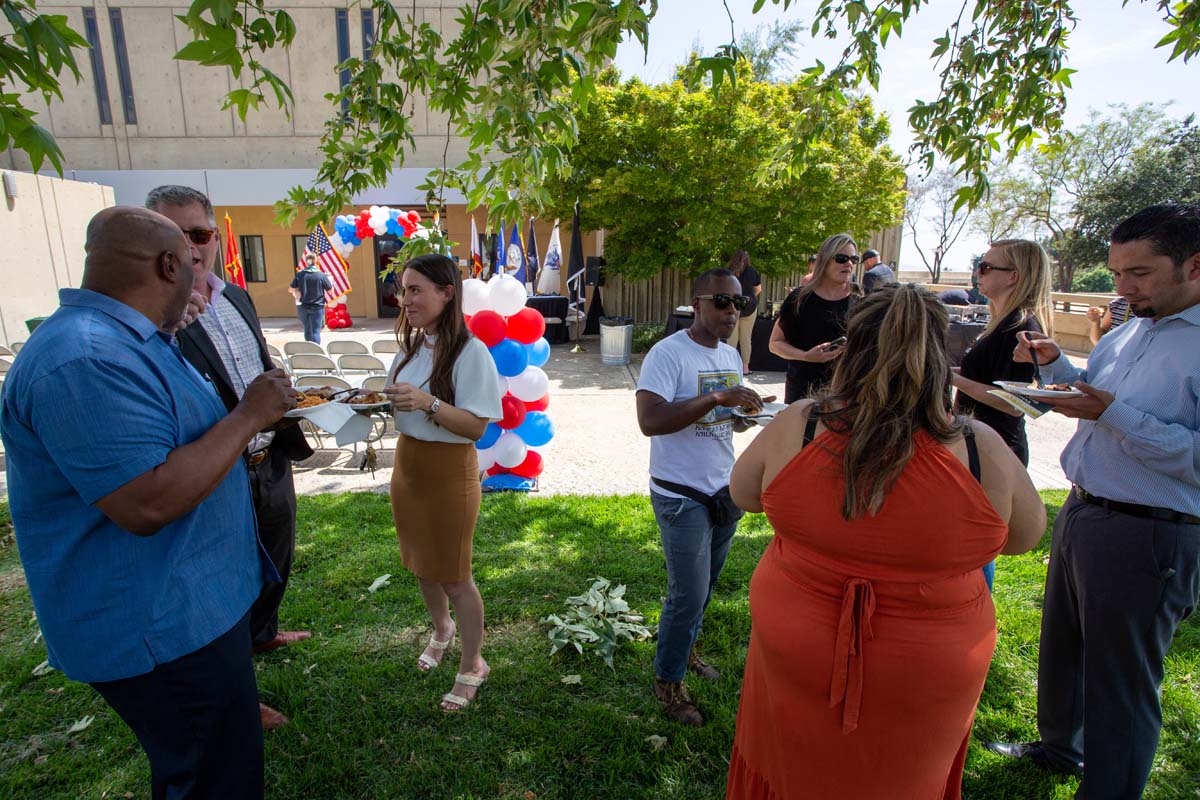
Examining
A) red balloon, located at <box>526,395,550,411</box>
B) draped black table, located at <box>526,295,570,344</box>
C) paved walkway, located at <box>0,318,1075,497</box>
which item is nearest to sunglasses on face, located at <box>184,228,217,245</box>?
red balloon, located at <box>526,395,550,411</box>

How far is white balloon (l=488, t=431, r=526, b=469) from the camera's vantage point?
570 centimetres

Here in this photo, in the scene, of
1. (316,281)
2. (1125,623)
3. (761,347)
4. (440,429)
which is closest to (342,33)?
(316,281)

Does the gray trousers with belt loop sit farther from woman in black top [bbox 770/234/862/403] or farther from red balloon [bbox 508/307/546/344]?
red balloon [bbox 508/307/546/344]

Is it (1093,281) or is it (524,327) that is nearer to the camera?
(524,327)

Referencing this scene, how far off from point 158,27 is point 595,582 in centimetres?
2476

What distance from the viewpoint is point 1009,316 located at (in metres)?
3.03

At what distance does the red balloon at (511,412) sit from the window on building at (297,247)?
17.7 metres

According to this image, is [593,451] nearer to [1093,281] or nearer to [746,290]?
[746,290]

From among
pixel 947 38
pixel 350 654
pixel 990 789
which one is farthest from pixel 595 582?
pixel 947 38

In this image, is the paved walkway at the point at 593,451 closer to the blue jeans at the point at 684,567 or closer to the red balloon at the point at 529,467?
the red balloon at the point at 529,467

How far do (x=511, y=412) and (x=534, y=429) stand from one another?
32 cm

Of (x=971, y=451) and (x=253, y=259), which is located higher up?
(x=253, y=259)

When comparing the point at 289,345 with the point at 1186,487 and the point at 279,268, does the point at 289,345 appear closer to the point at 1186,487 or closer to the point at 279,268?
the point at 1186,487

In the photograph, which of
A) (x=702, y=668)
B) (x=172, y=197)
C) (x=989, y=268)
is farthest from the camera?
(x=702, y=668)
